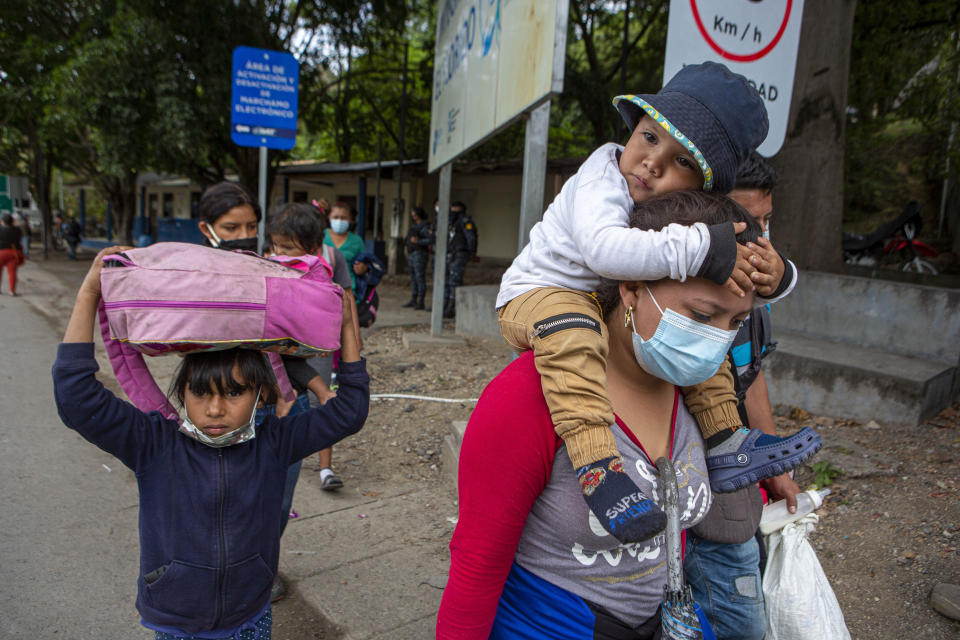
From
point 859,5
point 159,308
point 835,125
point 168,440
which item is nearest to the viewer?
point 159,308

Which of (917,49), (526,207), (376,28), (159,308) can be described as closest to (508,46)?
(526,207)

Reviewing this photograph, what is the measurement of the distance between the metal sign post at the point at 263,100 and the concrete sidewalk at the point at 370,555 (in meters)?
3.70

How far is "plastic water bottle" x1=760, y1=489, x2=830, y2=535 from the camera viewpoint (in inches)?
69.9

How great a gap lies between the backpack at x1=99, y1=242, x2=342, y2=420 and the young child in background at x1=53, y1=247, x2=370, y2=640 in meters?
0.13

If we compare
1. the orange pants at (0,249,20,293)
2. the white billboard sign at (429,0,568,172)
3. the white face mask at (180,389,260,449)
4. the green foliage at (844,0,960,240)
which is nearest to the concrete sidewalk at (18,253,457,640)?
the white face mask at (180,389,260,449)

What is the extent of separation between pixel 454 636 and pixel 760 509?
0.97 m

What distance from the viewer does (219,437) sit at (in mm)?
1787

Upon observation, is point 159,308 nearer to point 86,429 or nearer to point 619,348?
point 86,429

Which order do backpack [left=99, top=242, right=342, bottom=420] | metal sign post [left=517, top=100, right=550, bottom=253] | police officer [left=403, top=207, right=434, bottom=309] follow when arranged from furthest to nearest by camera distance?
police officer [left=403, top=207, right=434, bottom=309]
metal sign post [left=517, top=100, right=550, bottom=253]
backpack [left=99, top=242, right=342, bottom=420]

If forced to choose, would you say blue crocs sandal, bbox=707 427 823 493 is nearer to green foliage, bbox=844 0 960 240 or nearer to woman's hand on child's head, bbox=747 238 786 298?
woman's hand on child's head, bbox=747 238 786 298

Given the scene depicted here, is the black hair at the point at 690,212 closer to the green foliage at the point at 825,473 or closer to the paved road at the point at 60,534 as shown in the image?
the paved road at the point at 60,534

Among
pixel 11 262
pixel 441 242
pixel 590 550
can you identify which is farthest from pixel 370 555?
pixel 11 262

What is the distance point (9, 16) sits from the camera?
1458cm

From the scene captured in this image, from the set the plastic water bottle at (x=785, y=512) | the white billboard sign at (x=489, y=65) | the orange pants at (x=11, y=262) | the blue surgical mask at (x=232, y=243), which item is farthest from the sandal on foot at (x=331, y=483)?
the orange pants at (x=11, y=262)
